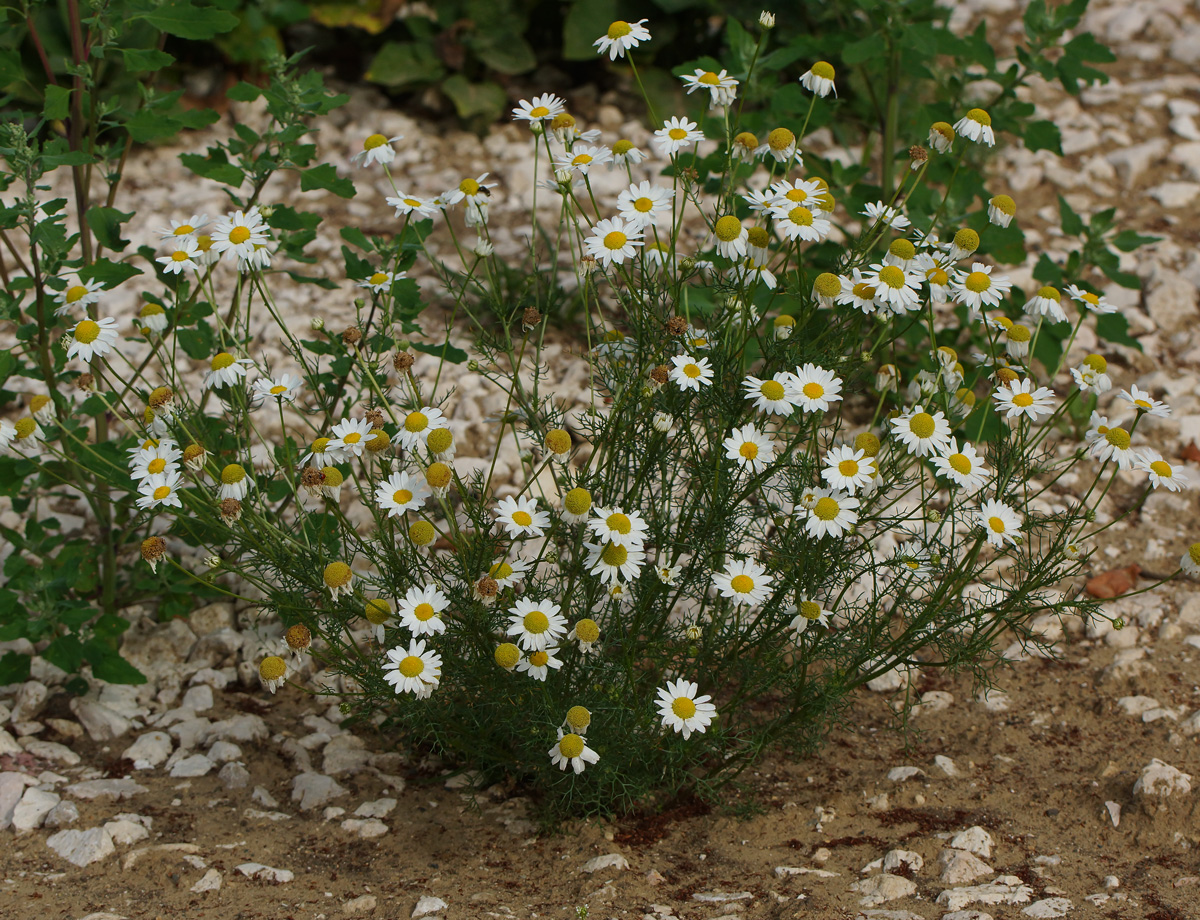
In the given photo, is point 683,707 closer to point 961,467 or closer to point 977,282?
point 961,467

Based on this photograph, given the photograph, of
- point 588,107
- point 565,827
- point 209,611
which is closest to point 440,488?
point 565,827

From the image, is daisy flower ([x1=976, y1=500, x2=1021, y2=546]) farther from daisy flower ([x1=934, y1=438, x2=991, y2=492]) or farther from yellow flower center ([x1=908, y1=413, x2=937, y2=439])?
yellow flower center ([x1=908, y1=413, x2=937, y2=439])

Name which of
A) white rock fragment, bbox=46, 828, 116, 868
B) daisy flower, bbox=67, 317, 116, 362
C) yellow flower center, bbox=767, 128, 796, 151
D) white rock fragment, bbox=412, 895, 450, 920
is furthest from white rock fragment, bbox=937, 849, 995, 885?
daisy flower, bbox=67, 317, 116, 362

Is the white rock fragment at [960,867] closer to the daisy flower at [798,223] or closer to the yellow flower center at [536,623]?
the yellow flower center at [536,623]

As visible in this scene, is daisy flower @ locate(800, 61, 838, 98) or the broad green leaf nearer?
daisy flower @ locate(800, 61, 838, 98)

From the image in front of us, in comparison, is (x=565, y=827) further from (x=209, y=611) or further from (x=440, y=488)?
(x=209, y=611)

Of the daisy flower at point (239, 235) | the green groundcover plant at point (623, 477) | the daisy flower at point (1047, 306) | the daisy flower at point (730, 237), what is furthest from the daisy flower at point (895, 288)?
the daisy flower at point (239, 235)

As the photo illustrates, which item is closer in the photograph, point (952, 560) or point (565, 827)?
point (952, 560)

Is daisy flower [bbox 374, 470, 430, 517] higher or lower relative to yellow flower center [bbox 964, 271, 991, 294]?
lower
